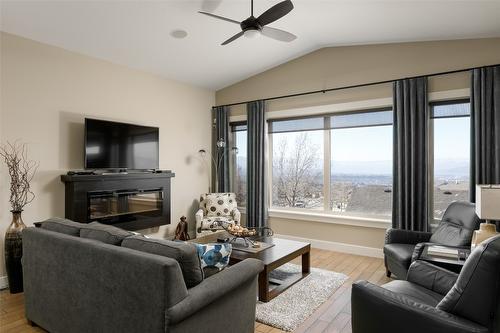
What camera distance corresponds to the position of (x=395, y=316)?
175 cm

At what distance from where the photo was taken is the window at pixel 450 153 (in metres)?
3.91

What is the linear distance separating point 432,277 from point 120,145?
12.7 feet

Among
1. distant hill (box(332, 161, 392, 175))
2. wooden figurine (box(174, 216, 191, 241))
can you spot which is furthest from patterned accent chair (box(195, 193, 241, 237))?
distant hill (box(332, 161, 392, 175))

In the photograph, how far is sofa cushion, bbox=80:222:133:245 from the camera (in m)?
2.11

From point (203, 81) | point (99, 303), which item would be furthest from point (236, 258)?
point (203, 81)

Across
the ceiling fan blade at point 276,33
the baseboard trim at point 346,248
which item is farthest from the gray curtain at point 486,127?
the ceiling fan blade at point 276,33

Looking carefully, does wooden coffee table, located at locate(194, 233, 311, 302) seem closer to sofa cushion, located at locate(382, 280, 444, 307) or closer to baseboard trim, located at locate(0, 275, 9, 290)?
sofa cushion, located at locate(382, 280, 444, 307)

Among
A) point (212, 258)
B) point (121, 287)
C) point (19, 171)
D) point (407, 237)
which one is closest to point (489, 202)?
point (407, 237)

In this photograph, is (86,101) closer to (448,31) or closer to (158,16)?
(158,16)

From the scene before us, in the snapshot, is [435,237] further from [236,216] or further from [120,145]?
[120,145]

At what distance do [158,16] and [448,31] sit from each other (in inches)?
134

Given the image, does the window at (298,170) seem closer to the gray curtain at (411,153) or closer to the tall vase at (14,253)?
the gray curtain at (411,153)

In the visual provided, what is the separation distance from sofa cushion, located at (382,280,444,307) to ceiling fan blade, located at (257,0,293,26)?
7.60ft

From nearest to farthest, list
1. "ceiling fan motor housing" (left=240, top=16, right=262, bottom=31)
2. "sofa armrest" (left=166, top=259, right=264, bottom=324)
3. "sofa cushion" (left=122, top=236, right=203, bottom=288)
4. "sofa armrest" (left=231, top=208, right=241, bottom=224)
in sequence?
1. "sofa armrest" (left=166, top=259, right=264, bottom=324)
2. "sofa cushion" (left=122, top=236, right=203, bottom=288)
3. "ceiling fan motor housing" (left=240, top=16, right=262, bottom=31)
4. "sofa armrest" (left=231, top=208, right=241, bottom=224)
